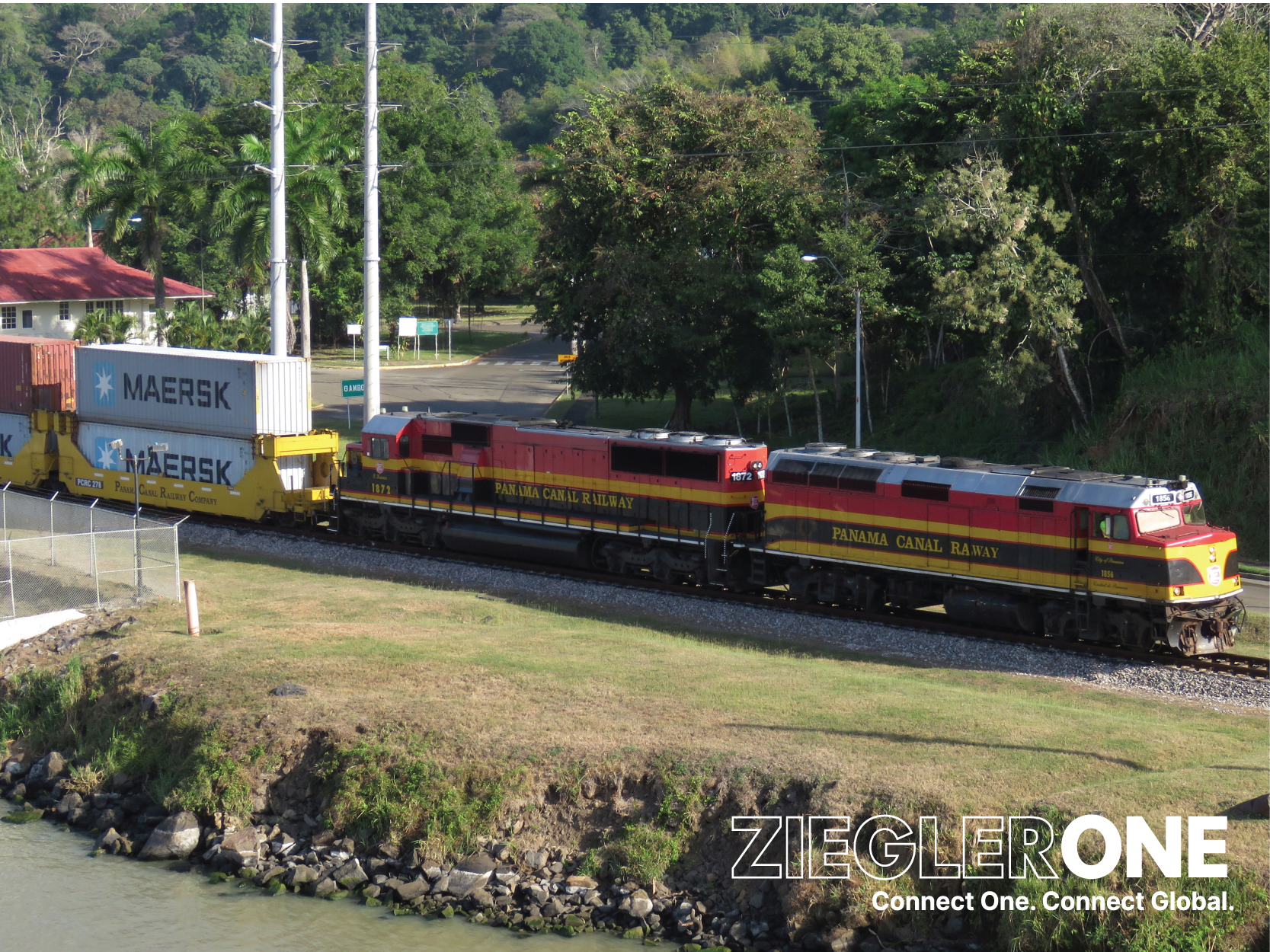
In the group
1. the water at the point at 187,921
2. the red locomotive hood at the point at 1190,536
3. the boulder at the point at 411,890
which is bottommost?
Answer: the water at the point at 187,921

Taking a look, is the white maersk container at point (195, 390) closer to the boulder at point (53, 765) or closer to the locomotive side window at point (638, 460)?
the locomotive side window at point (638, 460)

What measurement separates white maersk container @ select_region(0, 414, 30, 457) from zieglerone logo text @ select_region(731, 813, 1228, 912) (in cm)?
3345

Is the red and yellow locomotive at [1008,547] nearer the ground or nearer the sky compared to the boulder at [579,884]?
nearer the sky

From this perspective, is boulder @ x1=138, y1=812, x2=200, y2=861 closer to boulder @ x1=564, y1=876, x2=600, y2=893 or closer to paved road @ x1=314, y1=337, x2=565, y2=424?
boulder @ x1=564, y1=876, x2=600, y2=893

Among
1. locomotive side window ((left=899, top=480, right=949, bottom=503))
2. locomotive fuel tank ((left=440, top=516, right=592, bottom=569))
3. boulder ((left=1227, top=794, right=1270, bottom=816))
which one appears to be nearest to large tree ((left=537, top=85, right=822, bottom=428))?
locomotive fuel tank ((left=440, top=516, right=592, bottom=569))

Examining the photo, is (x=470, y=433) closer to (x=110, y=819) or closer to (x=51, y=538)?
(x=51, y=538)

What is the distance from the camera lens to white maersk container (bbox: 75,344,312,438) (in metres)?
36.9

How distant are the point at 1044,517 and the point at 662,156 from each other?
33715 millimetres

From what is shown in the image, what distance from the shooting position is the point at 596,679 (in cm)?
2300

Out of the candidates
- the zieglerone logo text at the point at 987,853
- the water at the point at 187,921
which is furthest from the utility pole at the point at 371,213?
the zieglerone logo text at the point at 987,853

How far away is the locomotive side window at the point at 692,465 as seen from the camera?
101ft

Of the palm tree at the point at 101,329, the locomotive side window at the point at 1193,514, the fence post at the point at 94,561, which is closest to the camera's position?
the locomotive side window at the point at 1193,514

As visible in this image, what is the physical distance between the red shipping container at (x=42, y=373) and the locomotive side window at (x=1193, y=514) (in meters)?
33.9

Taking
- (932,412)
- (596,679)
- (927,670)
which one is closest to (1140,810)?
(927,670)
